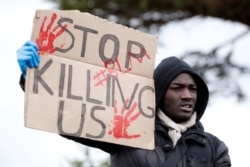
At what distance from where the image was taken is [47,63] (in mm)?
6977

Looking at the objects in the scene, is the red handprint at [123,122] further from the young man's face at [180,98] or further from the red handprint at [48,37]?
the red handprint at [48,37]

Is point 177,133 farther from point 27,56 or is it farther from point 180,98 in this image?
point 27,56

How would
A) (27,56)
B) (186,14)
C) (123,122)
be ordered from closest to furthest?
(27,56) → (123,122) → (186,14)

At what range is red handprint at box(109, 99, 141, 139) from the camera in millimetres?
7090

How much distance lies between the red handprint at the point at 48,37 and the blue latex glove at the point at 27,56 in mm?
56

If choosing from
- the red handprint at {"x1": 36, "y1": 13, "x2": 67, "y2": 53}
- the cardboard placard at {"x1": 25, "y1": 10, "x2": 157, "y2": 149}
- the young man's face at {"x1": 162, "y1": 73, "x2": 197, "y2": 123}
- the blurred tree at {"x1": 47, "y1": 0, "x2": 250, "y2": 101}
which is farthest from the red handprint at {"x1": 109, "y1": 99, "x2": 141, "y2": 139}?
the blurred tree at {"x1": 47, "y1": 0, "x2": 250, "y2": 101}

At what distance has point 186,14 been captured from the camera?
11508mm

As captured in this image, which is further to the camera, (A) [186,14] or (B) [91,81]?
(A) [186,14]

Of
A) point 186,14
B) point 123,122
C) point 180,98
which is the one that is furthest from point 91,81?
point 186,14

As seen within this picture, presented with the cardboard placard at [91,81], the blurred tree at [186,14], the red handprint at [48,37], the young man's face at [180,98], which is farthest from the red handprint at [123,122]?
Result: the blurred tree at [186,14]

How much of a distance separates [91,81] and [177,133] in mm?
394

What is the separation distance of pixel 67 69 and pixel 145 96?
36 cm

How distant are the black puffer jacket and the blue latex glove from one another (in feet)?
1.17

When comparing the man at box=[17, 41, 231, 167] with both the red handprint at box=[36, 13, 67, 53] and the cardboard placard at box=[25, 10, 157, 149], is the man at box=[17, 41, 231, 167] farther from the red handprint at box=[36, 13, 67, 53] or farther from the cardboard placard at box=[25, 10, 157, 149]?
the red handprint at box=[36, 13, 67, 53]
